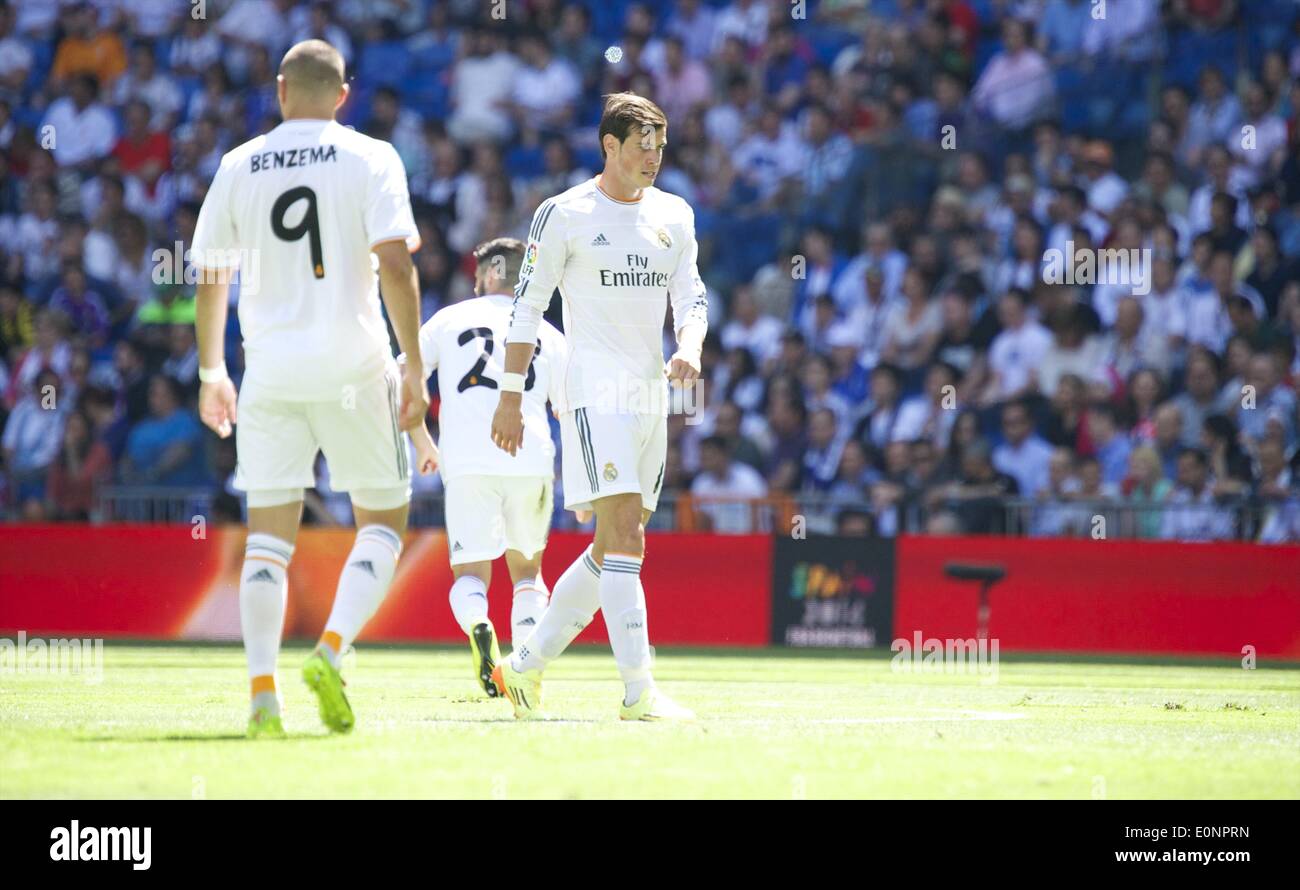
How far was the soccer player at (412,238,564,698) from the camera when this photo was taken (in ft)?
38.2

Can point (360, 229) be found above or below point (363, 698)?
above

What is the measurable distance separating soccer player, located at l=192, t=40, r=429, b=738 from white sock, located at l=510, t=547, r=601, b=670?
53.9 inches

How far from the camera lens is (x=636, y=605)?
29.2 feet

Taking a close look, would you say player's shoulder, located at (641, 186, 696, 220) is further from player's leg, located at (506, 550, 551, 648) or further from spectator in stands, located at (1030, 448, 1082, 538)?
spectator in stands, located at (1030, 448, 1082, 538)

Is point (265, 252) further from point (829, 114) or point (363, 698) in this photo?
point (829, 114)

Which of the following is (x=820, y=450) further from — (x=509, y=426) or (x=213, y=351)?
(x=213, y=351)

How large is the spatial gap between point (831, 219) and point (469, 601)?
454 inches

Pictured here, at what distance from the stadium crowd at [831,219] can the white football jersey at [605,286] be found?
9.28 meters

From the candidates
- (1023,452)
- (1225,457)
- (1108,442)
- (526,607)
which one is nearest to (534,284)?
(526,607)

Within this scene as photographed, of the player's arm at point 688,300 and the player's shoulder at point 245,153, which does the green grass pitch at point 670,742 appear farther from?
the player's shoulder at point 245,153

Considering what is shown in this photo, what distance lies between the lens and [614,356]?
9.01m

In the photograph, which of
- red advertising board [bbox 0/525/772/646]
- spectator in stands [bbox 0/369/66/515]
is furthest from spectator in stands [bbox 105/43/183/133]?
red advertising board [bbox 0/525/772/646]

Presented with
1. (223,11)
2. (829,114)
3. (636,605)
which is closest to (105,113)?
(223,11)
